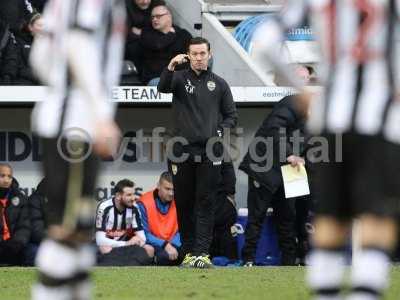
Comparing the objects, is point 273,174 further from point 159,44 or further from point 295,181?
point 159,44

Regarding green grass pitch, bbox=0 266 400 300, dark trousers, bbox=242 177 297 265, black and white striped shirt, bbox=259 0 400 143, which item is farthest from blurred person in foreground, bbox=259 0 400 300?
dark trousers, bbox=242 177 297 265

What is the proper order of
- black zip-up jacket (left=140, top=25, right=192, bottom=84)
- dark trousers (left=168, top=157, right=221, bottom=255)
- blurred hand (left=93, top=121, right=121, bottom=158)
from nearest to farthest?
blurred hand (left=93, top=121, right=121, bottom=158), dark trousers (left=168, top=157, right=221, bottom=255), black zip-up jacket (left=140, top=25, right=192, bottom=84)

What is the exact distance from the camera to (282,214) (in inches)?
573

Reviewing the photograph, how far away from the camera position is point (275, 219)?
14.7 meters

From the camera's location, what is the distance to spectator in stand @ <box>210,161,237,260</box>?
14633 millimetres

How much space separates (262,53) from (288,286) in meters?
4.79

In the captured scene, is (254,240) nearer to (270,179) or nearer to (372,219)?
(270,179)

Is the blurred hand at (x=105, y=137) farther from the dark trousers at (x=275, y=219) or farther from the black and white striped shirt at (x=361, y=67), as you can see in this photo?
the dark trousers at (x=275, y=219)

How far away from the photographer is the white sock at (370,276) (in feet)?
20.1

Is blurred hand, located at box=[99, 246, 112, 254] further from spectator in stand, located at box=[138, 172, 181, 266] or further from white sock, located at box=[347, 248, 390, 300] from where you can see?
white sock, located at box=[347, 248, 390, 300]

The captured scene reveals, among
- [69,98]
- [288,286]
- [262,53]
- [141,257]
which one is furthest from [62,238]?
[141,257]

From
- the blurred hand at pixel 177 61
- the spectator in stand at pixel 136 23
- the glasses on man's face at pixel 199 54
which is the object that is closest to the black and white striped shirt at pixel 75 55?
the blurred hand at pixel 177 61

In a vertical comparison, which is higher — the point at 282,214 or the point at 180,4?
the point at 180,4

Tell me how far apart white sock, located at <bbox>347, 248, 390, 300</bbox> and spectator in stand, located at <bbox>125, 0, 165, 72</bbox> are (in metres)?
9.68
